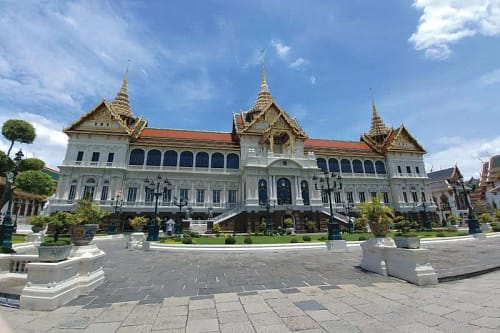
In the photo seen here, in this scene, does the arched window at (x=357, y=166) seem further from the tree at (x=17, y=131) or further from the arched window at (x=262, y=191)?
the tree at (x=17, y=131)

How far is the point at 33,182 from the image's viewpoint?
1953 cm

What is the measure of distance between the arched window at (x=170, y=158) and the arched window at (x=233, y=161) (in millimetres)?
7785

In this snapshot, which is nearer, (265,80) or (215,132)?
(215,132)

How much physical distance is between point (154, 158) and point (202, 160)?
684 centimetres

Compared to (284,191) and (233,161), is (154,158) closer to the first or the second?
(233,161)

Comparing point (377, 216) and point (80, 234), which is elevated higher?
point (377, 216)

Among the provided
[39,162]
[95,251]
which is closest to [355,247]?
[95,251]

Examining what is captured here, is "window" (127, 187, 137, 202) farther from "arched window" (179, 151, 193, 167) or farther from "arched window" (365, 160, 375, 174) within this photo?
"arched window" (365, 160, 375, 174)

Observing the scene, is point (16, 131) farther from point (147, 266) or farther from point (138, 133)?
point (147, 266)

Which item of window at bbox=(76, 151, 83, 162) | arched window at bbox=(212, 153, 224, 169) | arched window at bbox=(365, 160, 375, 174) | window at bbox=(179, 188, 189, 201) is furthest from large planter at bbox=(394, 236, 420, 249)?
arched window at bbox=(365, 160, 375, 174)

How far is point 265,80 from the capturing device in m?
43.4

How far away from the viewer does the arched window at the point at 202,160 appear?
109 feet

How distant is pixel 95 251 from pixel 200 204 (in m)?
25.3

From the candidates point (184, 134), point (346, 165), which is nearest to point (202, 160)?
point (184, 134)
